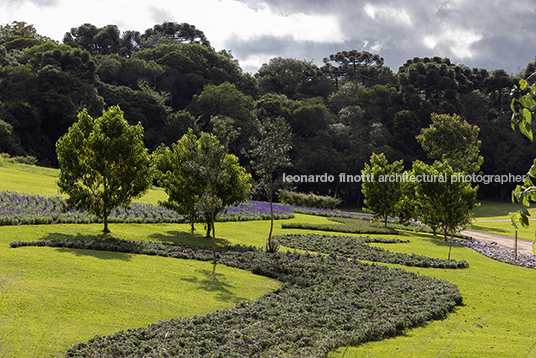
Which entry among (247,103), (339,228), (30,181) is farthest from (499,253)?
(247,103)

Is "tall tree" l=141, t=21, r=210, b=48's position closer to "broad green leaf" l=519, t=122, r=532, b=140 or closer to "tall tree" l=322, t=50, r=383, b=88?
"tall tree" l=322, t=50, r=383, b=88

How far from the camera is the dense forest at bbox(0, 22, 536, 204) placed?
169ft

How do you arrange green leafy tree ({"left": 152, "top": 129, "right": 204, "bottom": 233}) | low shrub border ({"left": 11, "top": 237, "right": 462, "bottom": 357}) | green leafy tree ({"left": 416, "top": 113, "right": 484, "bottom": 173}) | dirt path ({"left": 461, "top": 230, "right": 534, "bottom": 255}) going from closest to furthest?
low shrub border ({"left": 11, "top": 237, "right": 462, "bottom": 357}) → green leafy tree ({"left": 152, "top": 129, "right": 204, "bottom": 233}) → dirt path ({"left": 461, "top": 230, "right": 534, "bottom": 255}) → green leafy tree ({"left": 416, "top": 113, "right": 484, "bottom": 173})

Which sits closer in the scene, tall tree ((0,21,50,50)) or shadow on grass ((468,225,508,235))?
shadow on grass ((468,225,508,235))

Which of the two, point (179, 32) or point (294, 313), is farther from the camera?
point (179, 32)

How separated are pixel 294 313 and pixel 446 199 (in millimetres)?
15841

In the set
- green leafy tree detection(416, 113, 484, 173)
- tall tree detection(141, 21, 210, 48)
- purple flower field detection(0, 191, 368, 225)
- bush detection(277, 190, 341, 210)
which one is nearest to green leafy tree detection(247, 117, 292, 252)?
purple flower field detection(0, 191, 368, 225)

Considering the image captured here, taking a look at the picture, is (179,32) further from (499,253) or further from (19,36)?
(499,253)

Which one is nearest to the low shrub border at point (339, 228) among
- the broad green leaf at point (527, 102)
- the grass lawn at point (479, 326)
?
the grass lawn at point (479, 326)

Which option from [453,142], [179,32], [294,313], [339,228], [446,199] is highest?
[179,32]

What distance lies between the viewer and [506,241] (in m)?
29.3

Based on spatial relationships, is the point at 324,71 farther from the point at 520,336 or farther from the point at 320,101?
the point at 520,336

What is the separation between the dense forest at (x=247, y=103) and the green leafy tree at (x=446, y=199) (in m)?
31.1

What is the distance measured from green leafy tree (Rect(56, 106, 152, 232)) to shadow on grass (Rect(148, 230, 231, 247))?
2695 millimetres
